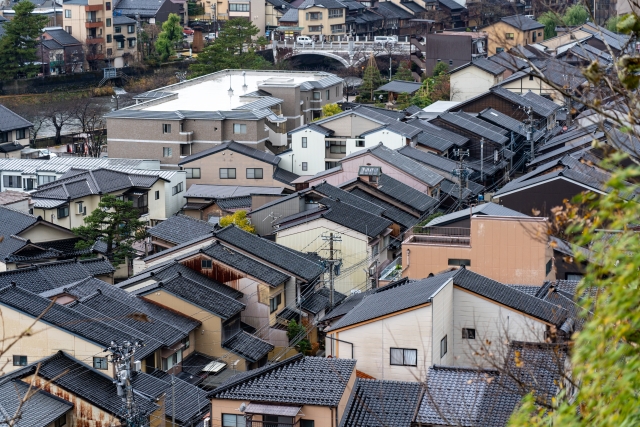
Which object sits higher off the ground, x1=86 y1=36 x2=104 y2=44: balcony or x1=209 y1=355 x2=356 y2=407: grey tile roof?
x1=86 y1=36 x2=104 y2=44: balcony

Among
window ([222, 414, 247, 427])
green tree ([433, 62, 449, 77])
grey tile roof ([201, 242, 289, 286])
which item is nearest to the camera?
window ([222, 414, 247, 427])

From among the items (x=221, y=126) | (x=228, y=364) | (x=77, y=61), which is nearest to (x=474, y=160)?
(x=221, y=126)

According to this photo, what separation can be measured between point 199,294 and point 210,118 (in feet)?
39.1

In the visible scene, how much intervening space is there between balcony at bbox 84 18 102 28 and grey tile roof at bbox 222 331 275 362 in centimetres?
2735

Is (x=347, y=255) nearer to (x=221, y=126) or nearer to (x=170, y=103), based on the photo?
(x=221, y=126)

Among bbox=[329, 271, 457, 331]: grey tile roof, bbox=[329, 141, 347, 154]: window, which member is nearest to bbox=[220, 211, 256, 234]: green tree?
bbox=[329, 141, 347, 154]: window

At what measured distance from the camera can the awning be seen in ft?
27.6

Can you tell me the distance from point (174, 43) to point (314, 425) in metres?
35.5

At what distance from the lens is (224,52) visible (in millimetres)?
35812

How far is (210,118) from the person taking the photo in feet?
80.3

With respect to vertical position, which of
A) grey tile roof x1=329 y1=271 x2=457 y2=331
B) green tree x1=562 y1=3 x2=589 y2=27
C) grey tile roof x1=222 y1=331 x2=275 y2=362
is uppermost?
green tree x1=562 y1=3 x2=589 y2=27

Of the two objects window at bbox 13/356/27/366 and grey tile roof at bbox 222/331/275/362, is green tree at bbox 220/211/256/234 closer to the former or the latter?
grey tile roof at bbox 222/331/275/362

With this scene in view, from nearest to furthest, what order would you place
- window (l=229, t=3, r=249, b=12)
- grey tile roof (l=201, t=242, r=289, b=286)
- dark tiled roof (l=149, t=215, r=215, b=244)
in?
grey tile roof (l=201, t=242, r=289, b=286), dark tiled roof (l=149, t=215, r=215, b=244), window (l=229, t=3, r=249, b=12)

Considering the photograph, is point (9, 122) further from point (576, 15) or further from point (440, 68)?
point (576, 15)
